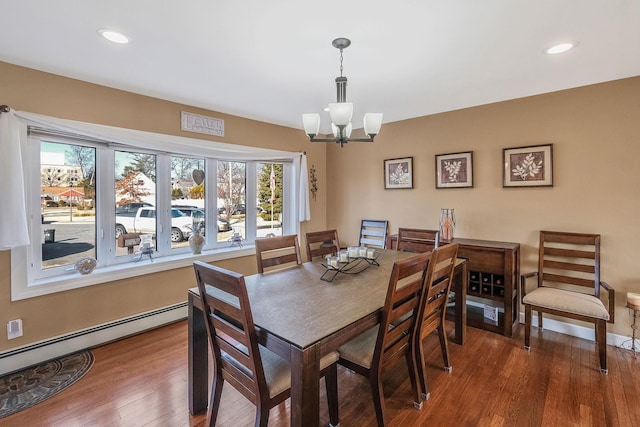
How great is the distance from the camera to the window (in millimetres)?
2514

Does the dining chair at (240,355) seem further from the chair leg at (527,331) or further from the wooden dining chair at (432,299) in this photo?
the chair leg at (527,331)

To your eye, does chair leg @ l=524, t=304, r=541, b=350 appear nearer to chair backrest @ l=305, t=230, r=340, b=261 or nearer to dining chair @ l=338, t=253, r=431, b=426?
dining chair @ l=338, t=253, r=431, b=426

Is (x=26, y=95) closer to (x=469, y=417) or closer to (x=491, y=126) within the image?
(x=469, y=417)

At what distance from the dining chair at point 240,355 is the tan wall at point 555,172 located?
8.58 ft

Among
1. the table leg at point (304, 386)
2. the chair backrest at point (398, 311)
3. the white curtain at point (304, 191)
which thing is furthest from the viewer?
the white curtain at point (304, 191)

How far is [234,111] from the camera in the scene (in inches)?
Result: 140

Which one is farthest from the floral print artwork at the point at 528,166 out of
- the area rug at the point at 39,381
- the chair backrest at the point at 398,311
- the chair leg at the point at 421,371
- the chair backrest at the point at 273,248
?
the area rug at the point at 39,381

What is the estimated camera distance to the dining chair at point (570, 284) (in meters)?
2.37

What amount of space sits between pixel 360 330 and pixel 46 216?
9.08 ft

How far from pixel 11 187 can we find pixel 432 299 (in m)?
3.11

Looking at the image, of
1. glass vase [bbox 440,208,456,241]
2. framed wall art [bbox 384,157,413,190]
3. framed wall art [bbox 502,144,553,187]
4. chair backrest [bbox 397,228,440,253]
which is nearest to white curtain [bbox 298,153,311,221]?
framed wall art [bbox 384,157,413,190]

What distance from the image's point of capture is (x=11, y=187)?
2.21 metres

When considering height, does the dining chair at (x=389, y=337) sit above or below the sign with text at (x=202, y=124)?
below

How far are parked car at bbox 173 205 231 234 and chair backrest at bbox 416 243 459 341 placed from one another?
2708 mm
